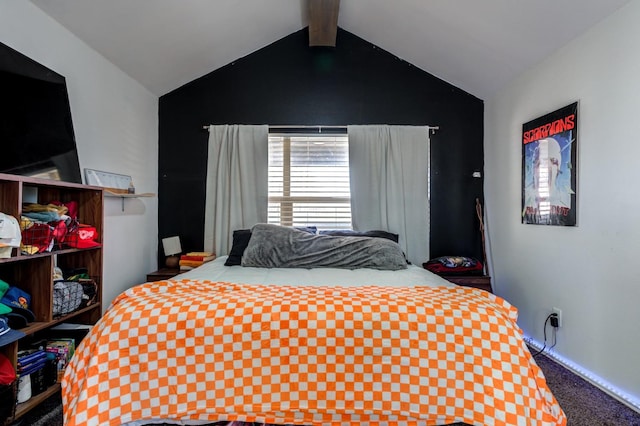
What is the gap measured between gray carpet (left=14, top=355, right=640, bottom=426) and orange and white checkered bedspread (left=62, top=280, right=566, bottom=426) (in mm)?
536

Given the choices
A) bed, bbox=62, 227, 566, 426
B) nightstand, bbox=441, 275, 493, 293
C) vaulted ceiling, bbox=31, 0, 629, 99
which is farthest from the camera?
nightstand, bbox=441, 275, 493, 293

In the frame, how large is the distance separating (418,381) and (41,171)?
228 centimetres

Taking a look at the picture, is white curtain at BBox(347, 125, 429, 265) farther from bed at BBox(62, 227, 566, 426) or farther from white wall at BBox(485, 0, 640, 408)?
bed at BBox(62, 227, 566, 426)

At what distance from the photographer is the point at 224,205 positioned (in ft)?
10.9

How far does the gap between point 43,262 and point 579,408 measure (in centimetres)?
297

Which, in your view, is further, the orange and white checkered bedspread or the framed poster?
the framed poster

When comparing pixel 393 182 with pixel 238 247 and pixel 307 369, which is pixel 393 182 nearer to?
pixel 238 247

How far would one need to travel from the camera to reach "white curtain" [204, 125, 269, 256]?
3.29 metres

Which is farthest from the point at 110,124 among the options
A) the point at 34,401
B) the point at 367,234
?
the point at 367,234

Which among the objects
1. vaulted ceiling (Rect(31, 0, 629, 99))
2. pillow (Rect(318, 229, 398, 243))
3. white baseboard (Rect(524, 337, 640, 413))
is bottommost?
white baseboard (Rect(524, 337, 640, 413))

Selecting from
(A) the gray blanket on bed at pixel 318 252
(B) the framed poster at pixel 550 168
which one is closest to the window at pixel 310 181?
(A) the gray blanket on bed at pixel 318 252

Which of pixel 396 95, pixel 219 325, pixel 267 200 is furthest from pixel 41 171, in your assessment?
pixel 396 95

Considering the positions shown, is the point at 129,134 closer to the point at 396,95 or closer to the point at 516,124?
the point at 396,95

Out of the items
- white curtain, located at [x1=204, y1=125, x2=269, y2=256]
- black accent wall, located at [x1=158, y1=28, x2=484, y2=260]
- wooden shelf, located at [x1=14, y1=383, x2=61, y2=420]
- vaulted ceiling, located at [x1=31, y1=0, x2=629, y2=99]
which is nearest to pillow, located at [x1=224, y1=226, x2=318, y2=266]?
white curtain, located at [x1=204, y1=125, x2=269, y2=256]
